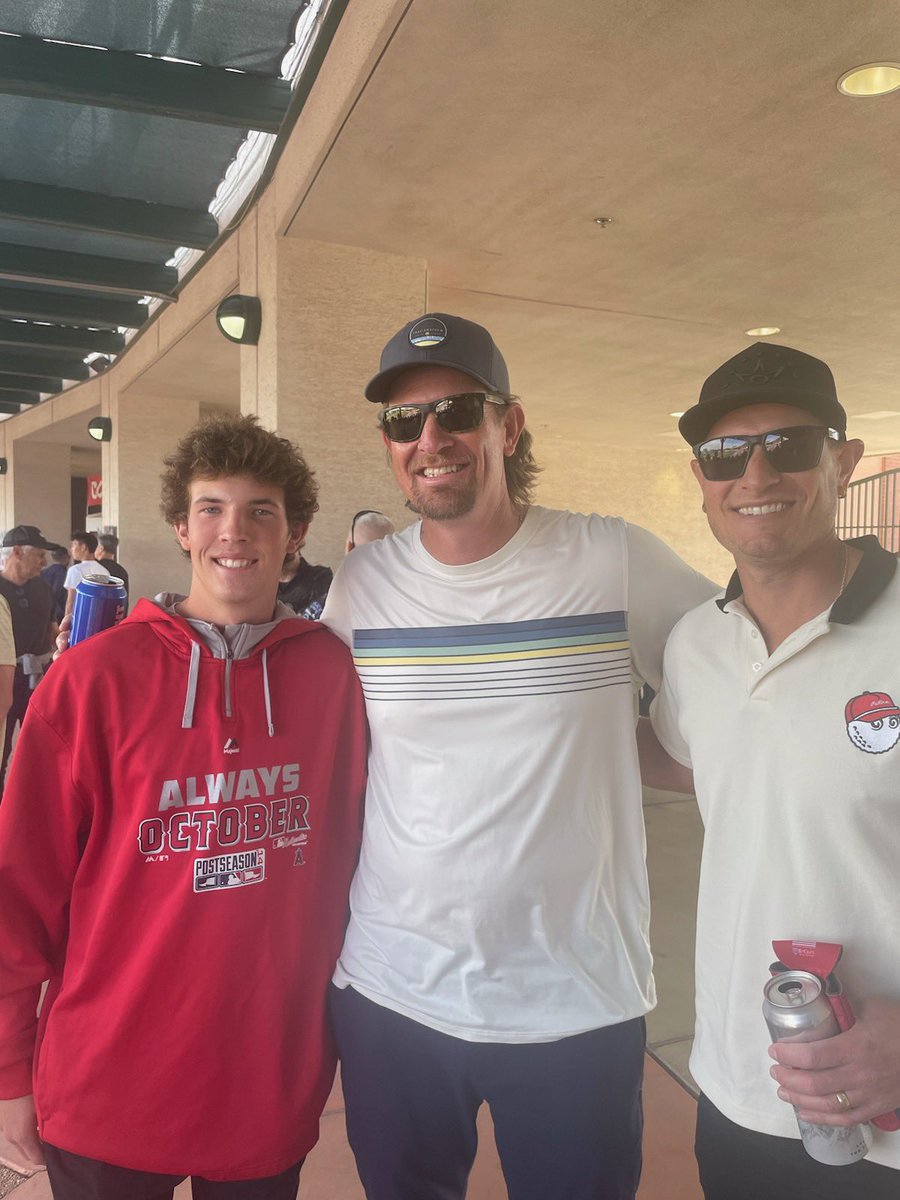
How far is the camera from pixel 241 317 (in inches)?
201

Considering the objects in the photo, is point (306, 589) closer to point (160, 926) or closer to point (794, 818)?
point (160, 926)

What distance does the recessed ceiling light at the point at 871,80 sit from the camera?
11.1ft

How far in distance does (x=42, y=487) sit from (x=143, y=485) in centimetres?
667

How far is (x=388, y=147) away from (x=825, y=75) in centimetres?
195

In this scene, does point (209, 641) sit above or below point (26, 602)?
above

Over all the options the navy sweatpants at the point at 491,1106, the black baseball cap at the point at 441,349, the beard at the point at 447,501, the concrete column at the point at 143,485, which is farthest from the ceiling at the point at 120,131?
the navy sweatpants at the point at 491,1106

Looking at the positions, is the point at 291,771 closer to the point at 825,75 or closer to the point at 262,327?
the point at 825,75

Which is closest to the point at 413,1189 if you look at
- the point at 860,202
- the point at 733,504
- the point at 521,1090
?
the point at 521,1090

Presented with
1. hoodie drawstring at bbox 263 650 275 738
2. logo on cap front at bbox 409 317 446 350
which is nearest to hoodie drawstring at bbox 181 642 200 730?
hoodie drawstring at bbox 263 650 275 738

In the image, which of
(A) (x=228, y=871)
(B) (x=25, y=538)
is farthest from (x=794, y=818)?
(B) (x=25, y=538)

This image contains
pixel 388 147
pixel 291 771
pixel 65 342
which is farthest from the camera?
pixel 65 342

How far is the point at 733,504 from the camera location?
140 cm

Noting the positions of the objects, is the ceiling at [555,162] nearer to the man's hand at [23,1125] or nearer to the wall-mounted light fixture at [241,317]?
the wall-mounted light fixture at [241,317]

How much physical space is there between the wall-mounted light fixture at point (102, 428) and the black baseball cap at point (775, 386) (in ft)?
31.8
